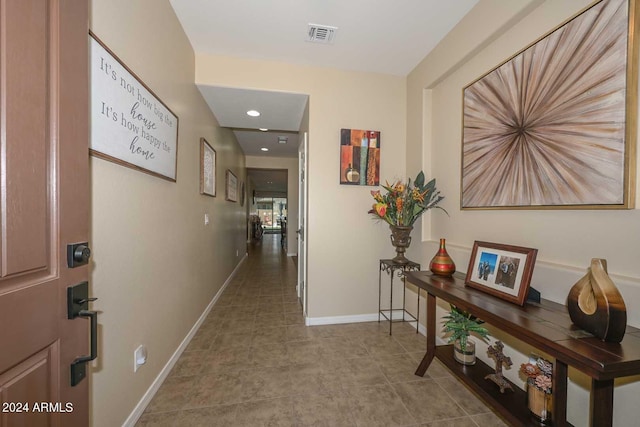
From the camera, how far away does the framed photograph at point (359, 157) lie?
104 inches

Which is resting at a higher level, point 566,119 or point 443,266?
point 566,119

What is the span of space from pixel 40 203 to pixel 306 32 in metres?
2.20

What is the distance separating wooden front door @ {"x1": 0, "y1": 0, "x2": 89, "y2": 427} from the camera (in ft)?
1.88

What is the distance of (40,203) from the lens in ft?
2.13

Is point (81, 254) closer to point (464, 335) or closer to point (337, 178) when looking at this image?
point (464, 335)

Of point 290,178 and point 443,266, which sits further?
point 290,178

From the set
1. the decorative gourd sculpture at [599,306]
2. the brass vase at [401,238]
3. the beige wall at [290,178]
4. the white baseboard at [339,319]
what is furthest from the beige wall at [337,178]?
the beige wall at [290,178]

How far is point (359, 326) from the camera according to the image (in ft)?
8.75

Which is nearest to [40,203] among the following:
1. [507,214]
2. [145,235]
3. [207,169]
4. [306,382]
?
[145,235]

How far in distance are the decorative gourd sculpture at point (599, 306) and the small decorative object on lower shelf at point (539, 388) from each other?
0.36 metres

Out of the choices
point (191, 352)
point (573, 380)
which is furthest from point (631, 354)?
A: point (191, 352)

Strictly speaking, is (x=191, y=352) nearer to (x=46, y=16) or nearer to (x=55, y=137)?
(x=55, y=137)

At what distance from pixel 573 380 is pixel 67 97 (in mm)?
2497

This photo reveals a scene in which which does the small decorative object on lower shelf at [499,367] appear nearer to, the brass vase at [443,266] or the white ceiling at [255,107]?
the brass vase at [443,266]
